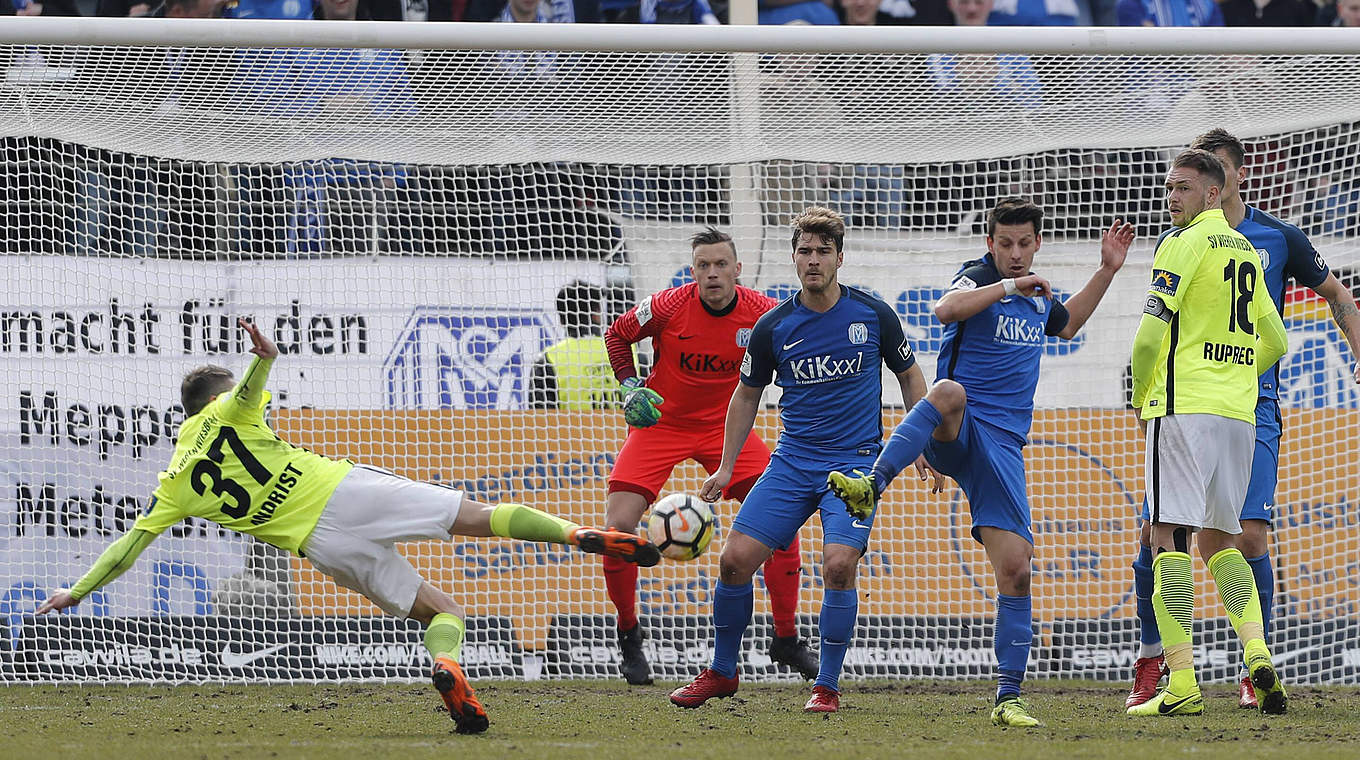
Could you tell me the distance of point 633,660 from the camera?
770 cm

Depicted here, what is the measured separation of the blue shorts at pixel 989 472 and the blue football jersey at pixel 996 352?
70mm

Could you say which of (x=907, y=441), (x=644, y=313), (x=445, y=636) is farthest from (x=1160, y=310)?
(x=445, y=636)

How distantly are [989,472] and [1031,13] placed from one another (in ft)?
30.5

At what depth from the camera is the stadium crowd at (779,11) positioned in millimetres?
12836

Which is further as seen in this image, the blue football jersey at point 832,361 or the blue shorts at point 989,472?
the blue football jersey at point 832,361

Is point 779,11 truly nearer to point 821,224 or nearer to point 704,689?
point 821,224

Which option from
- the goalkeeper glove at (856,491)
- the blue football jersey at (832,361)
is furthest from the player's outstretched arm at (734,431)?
the goalkeeper glove at (856,491)

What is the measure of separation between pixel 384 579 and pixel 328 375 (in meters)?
3.08

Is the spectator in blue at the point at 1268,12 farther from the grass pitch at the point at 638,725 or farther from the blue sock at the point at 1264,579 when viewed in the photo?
the blue sock at the point at 1264,579

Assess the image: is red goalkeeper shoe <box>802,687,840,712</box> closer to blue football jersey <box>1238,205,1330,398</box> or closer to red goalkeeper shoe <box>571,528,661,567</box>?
red goalkeeper shoe <box>571,528,661,567</box>

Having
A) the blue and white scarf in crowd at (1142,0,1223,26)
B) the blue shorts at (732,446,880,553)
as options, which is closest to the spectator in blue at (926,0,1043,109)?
the blue shorts at (732,446,880,553)

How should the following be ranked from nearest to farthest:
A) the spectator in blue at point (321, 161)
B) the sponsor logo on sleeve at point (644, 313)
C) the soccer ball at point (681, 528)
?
the soccer ball at point (681, 528) < the sponsor logo on sleeve at point (644, 313) < the spectator in blue at point (321, 161)

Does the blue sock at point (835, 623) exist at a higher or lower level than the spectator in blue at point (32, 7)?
lower

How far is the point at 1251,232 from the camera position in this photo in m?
6.15
